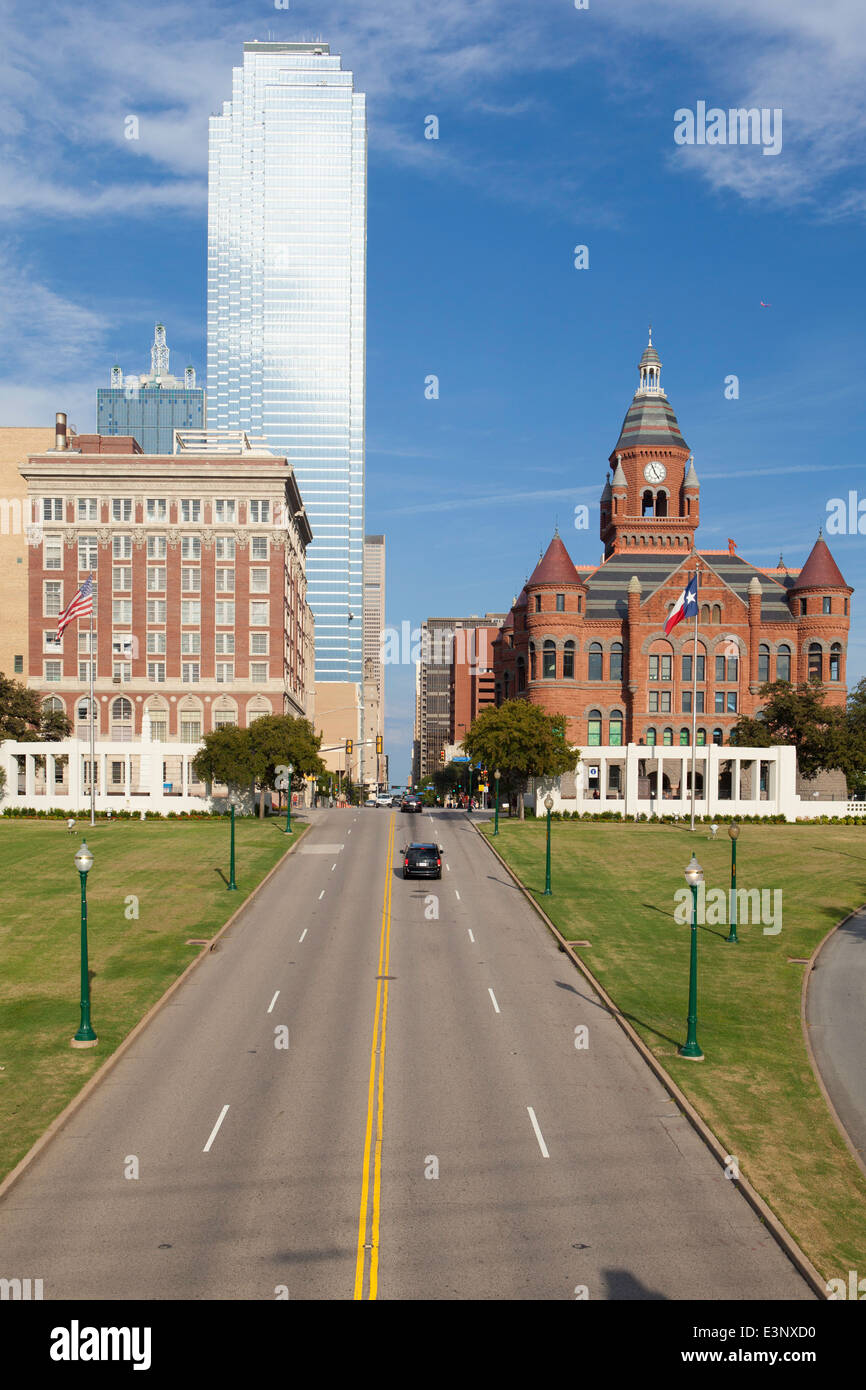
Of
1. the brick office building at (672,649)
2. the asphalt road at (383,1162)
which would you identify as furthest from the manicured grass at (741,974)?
the brick office building at (672,649)

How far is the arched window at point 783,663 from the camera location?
3541 inches

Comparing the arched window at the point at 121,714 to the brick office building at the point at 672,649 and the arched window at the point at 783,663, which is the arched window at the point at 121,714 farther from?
the arched window at the point at 783,663

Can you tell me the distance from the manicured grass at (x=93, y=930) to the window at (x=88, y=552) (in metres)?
37.6

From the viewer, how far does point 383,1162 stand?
17.3m

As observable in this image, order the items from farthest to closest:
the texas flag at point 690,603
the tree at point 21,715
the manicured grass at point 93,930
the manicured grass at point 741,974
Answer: the tree at point 21,715 → the texas flag at point 690,603 → the manicured grass at point 93,930 → the manicured grass at point 741,974

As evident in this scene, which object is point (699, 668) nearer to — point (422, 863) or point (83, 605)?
point (422, 863)

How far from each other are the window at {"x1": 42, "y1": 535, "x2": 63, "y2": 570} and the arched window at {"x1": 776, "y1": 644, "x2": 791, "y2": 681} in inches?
2543

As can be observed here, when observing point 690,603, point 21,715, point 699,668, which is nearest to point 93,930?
point 690,603

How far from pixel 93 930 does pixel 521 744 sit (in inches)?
1440

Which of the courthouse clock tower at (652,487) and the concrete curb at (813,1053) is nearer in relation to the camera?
the concrete curb at (813,1053)

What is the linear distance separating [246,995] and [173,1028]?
3.12 meters
